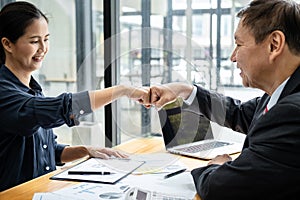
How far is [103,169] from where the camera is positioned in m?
1.55

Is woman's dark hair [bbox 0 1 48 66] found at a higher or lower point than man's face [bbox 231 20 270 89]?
higher

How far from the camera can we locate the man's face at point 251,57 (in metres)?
1.11

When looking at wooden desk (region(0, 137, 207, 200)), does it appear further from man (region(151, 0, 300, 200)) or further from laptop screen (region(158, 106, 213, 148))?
man (region(151, 0, 300, 200))

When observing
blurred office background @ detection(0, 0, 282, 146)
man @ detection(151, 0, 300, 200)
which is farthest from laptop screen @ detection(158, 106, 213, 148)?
man @ detection(151, 0, 300, 200)

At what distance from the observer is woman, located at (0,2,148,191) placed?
1.42m

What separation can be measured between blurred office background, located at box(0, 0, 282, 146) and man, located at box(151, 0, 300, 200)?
1.77 ft

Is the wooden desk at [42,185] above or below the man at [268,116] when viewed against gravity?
below

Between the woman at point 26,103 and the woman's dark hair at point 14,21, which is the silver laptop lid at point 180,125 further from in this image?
the woman's dark hair at point 14,21

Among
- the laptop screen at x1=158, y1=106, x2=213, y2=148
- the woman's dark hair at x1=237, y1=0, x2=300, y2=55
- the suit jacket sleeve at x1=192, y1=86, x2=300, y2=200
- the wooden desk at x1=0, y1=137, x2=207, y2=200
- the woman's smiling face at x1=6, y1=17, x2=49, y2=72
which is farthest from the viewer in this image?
the laptop screen at x1=158, y1=106, x2=213, y2=148

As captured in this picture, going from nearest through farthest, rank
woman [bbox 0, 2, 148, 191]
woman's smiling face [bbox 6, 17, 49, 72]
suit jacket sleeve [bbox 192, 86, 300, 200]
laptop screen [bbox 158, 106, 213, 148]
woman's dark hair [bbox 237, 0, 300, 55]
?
suit jacket sleeve [bbox 192, 86, 300, 200] < woman's dark hair [bbox 237, 0, 300, 55] < woman [bbox 0, 2, 148, 191] < woman's smiling face [bbox 6, 17, 49, 72] < laptop screen [bbox 158, 106, 213, 148]

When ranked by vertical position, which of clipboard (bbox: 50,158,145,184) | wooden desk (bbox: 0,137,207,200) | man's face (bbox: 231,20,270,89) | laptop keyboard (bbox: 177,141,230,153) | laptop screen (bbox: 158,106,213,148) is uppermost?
man's face (bbox: 231,20,270,89)

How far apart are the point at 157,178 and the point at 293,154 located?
621 mm

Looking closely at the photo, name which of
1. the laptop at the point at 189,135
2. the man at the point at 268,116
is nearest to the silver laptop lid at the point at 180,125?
the laptop at the point at 189,135

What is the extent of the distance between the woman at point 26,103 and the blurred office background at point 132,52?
294mm
